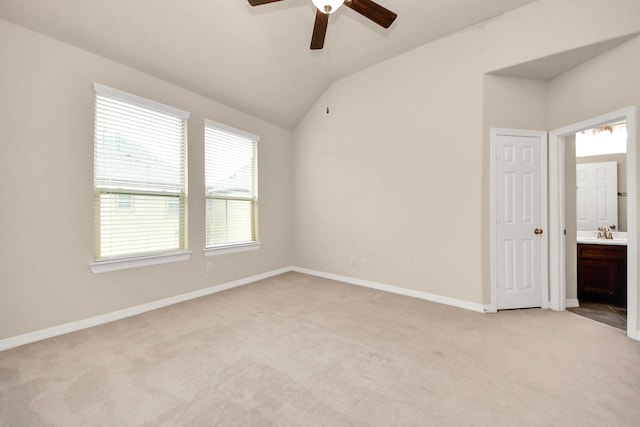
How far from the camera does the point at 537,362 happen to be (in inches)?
78.3

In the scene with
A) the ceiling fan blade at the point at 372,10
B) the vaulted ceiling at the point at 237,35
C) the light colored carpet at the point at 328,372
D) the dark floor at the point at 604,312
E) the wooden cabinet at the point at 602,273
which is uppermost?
the vaulted ceiling at the point at 237,35

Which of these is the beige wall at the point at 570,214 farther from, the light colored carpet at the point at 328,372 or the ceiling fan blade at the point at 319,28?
the ceiling fan blade at the point at 319,28

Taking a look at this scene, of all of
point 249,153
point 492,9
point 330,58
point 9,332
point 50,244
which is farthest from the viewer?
point 249,153

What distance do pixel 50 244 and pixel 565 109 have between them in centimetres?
557

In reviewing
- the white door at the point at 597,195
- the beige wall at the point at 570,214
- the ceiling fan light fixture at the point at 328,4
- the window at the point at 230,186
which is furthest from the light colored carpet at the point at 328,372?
the ceiling fan light fixture at the point at 328,4

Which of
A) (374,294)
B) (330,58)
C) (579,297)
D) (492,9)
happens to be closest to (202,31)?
(330,58)

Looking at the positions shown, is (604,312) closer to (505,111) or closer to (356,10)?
(505,111)

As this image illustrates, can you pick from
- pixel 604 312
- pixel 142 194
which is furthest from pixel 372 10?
pixel 604 312

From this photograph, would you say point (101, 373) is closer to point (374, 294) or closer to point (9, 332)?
point (9, 332)

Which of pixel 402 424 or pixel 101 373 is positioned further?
pixel 101 373

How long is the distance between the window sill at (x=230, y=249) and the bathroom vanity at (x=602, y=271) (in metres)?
4.76

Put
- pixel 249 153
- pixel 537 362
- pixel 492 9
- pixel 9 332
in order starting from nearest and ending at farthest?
pixel 537 362 → pixel 9 332 → pixel 492 9 → pixel 249 153

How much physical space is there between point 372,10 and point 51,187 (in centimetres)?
323

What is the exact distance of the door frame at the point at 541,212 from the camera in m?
3.04
